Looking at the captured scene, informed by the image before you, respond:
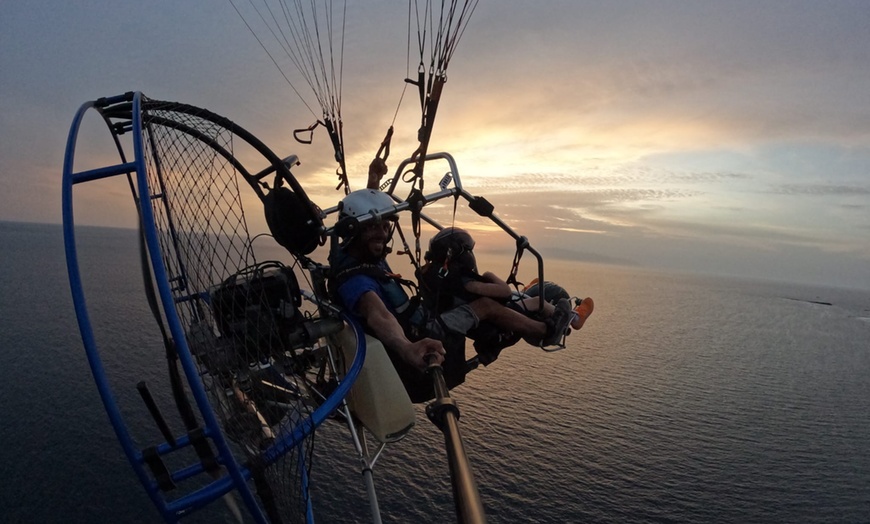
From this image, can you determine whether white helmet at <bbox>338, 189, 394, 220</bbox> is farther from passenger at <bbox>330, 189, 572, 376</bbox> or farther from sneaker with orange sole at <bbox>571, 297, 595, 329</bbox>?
sneaker with orange sole at <bbox>571, 297, 595, 329</bbox>

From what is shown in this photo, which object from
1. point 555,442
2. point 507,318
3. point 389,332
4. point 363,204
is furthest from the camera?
point 555,442

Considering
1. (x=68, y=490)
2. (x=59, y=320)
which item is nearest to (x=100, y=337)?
(x=59, y=320)

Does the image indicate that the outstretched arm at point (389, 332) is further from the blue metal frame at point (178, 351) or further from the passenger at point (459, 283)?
the blue metal frame at point (178, 351)

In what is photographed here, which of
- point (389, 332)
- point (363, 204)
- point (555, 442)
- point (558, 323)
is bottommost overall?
point (555, 442)

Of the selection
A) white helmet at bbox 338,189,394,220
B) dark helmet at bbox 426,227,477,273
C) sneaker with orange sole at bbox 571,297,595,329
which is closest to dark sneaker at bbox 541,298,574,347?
sneaker with orange sole at bbox 571,297,595,329

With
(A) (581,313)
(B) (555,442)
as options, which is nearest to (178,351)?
A: (A) (581,313)

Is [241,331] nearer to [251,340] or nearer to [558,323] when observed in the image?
[251,340]

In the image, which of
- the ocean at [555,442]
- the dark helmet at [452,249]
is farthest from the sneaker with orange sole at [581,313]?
the ocean at [555,442]
